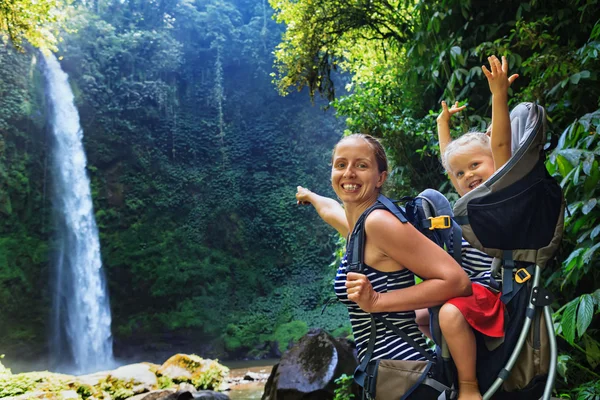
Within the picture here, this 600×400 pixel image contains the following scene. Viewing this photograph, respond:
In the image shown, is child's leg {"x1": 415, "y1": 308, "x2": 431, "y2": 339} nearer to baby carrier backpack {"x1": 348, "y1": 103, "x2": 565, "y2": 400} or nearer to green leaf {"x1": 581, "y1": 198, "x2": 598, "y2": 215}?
baby carrier backpack {"x1": 348, "y1": 103, "x2": 565, "y2": 400}

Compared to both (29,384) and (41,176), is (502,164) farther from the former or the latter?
(41,176)

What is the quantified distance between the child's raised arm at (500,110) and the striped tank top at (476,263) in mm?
266

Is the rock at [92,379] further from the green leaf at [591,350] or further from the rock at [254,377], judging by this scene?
the green leaf at [591,350]

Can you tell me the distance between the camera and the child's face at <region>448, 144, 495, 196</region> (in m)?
1.53

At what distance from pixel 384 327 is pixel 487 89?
4004mm

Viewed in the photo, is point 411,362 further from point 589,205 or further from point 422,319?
point 589,205

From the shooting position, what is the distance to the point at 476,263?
147 centimetres

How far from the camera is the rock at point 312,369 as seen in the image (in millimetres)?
5598

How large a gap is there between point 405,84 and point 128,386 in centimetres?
624

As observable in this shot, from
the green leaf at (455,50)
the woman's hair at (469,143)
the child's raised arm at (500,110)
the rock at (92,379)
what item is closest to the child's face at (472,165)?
the woman's hair at (469,143)

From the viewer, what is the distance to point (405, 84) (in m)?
6.04

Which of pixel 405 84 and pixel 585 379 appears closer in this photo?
pixel 585 379

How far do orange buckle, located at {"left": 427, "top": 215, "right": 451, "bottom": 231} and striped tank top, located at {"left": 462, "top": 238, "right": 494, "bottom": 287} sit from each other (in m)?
0.21

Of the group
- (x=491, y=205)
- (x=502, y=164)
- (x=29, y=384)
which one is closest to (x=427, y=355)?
(x=491, y=205)
